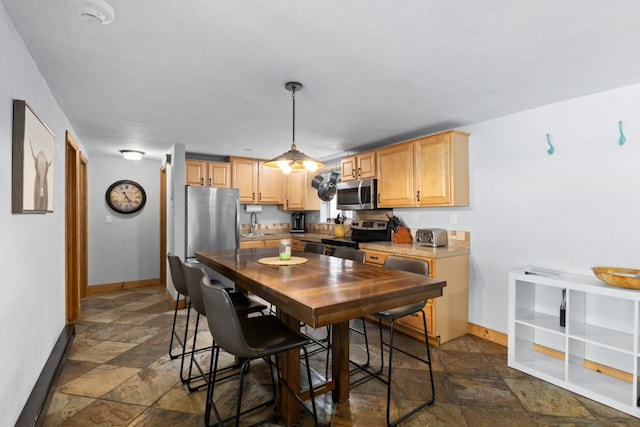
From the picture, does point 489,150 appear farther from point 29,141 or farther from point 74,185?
point 74,185

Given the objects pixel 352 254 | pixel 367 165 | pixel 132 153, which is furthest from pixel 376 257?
pixel 132 153

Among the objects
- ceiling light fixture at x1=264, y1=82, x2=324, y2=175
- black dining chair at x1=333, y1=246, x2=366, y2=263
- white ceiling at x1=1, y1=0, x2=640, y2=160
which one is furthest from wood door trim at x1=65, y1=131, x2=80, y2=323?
black dining chair at x1=333, y1=246, x2=366, y2=263

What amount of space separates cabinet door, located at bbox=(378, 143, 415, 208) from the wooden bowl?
67.9 inches

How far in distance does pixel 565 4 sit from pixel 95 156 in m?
5.96

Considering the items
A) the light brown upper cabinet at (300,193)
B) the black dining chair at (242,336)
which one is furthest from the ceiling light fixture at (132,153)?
the black dining chair at (242,336)

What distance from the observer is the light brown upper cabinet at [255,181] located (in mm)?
5027

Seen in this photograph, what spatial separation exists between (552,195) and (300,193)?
11.9 ft

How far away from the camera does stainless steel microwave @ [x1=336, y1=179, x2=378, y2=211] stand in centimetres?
406

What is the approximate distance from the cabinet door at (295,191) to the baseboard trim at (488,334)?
3.17 m

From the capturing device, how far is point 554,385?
2361 mm

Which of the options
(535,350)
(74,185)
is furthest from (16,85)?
(535,350)

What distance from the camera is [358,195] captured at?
420cm

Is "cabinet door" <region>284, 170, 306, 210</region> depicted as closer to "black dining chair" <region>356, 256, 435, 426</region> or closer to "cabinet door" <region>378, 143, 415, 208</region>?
"cabinet door" <region>378, 143, 415, 208</region>

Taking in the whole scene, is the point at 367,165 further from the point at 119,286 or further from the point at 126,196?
the point at 119,286
